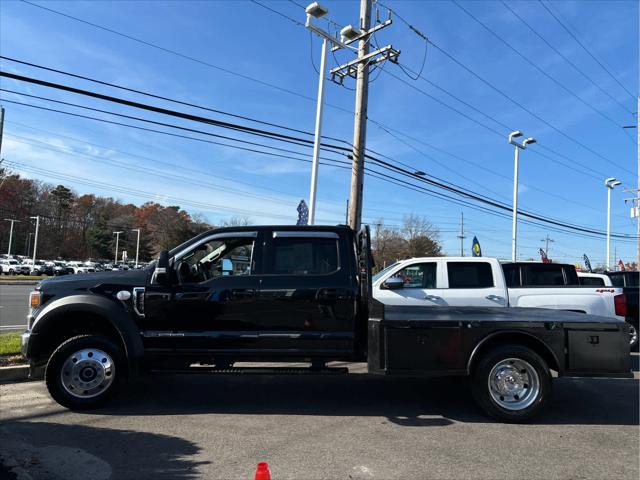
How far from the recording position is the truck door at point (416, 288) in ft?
27.2

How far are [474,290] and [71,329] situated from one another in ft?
21.1

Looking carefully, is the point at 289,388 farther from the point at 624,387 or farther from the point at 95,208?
the point at 95,208

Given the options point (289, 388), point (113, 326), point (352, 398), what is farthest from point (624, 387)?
point (113, 326)

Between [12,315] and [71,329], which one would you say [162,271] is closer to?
[71,329]

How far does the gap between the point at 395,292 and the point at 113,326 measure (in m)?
4.76

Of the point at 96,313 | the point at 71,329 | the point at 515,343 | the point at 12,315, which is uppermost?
the point at 96,313

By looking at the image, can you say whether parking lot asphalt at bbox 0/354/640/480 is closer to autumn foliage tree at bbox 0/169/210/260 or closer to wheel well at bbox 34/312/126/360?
wheel well at bbox 34/312/126/360

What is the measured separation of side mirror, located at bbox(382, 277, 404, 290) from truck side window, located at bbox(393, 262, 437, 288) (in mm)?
492

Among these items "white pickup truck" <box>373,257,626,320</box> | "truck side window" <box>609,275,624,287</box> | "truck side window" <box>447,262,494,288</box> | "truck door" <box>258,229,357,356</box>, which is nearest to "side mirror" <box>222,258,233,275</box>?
"truck door" <box>258,229,357,356</box>

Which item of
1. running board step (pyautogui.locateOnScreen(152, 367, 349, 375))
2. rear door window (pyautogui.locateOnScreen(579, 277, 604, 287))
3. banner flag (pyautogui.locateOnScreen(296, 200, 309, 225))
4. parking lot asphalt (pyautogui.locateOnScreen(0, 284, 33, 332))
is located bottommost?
parking lot asphalt (pyautogui.locateOnScreen(0, 284, 33, 332))

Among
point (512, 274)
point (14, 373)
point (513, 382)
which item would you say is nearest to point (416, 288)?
point (512, 274)

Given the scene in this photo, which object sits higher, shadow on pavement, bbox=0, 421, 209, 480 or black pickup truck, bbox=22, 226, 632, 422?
black pickup truck, bbox=22, 226, 632, 422

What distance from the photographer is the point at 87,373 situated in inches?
217

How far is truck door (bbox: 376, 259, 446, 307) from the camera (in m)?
8.30
